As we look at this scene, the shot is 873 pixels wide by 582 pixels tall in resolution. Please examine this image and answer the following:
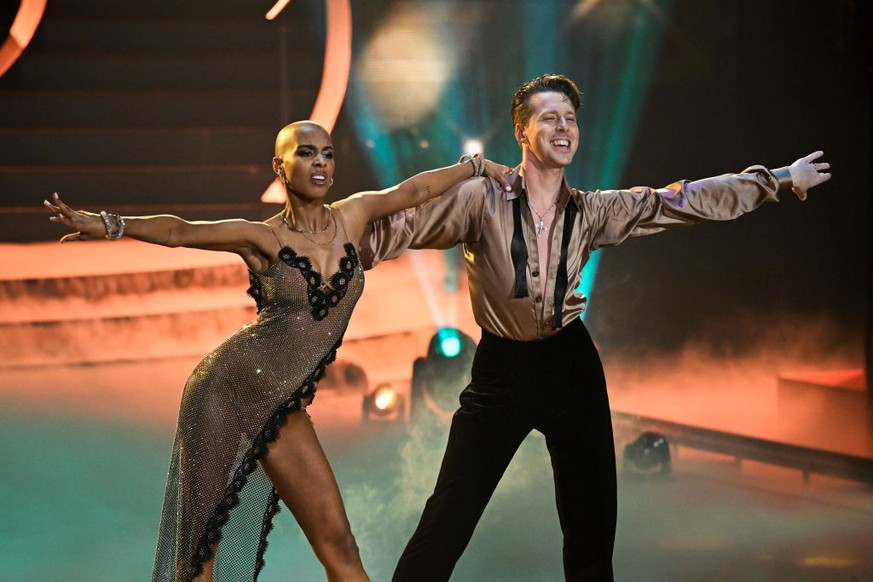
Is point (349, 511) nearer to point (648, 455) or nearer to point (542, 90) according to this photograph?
point (648, 455)

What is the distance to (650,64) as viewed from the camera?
5070 mm

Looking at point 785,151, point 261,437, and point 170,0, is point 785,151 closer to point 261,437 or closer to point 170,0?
point 170,0

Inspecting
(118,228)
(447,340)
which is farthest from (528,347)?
(447,340)

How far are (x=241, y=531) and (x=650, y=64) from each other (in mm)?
2956

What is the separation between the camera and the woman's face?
293 centimetres

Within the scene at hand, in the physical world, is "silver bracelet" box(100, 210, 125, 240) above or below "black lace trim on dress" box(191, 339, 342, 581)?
above

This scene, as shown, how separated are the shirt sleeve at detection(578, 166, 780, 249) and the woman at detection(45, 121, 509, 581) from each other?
0.81 m

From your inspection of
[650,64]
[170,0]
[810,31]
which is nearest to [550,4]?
[650,64]

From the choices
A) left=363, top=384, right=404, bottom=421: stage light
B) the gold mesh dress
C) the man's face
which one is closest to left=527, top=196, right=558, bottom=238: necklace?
the man's face

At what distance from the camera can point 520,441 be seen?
128 inches

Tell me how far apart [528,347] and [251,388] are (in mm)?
815

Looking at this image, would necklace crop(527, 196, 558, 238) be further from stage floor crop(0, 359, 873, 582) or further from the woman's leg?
stage floor crop(0, 359, 873, 582)

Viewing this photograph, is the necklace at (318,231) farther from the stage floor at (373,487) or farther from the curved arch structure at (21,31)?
the curved arch structure at (21,31)

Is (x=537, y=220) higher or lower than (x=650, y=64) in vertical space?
lower
